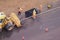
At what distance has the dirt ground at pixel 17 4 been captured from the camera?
27094 millimetres

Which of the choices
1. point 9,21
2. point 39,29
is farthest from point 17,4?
point 39,29

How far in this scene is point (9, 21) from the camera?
79.8 ft

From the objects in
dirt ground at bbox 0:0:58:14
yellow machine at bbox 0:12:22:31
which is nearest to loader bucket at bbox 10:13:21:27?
yellow machine at bbox 0:12:22:31

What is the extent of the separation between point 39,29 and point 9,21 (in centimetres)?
330

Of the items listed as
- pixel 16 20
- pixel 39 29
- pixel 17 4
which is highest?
pixel 17 4

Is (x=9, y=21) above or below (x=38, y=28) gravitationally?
above

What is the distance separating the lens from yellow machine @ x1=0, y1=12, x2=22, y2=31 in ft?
77.9

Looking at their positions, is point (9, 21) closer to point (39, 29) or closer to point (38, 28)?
point (38, 28)

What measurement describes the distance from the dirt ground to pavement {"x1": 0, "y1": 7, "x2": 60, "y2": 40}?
2066mm

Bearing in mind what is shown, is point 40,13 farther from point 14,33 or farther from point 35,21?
point 14,33

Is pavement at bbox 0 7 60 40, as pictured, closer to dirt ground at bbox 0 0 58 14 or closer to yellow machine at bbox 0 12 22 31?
yellow machine at bbox 0 12 22 31

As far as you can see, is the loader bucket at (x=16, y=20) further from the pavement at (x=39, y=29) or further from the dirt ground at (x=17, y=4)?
the dirt ground at (x=17, y=4)

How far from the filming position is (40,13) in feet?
87.4

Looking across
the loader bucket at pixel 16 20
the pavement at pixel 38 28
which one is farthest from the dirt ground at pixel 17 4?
the loader bucket at pixel 16 20
